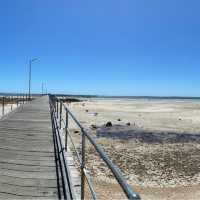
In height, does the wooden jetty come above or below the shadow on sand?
above

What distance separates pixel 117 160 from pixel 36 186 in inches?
259

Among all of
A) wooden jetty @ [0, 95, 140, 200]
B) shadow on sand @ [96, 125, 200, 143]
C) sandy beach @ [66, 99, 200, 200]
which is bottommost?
sandy beach @ [66, 99, 200, 200]

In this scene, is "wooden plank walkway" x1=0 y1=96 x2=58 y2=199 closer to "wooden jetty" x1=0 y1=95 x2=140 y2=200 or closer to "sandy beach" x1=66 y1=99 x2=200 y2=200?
"wooden jetty" x1=0 y1=95 x2=140 y2=200

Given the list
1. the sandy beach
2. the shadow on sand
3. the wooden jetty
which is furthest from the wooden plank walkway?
the shadow on sand

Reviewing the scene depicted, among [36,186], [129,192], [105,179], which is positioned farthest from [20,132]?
[129,192]

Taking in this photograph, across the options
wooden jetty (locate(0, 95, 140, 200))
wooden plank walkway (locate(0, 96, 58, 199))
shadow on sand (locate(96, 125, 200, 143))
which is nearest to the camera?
wooden jetty (locate(0, 95, 140, 200))

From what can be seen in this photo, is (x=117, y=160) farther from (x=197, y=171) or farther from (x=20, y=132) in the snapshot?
(x=20, y=132)

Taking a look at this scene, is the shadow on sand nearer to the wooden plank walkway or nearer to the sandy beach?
the sandy beach

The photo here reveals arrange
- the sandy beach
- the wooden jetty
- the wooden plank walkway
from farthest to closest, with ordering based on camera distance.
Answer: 1. the sandy beach
2. the wooden plank walkway
3. the wooden jetty

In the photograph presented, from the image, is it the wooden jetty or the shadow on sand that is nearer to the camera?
the wooden jetty

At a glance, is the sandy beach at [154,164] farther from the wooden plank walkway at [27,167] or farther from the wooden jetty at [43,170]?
the wooden plank walkway at [27,167]

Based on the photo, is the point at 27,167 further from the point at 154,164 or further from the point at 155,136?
the point at 155,136

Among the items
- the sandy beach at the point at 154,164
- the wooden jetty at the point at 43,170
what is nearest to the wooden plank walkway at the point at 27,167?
the wooden jetty at the point at 43,170

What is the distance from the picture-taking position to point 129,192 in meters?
1.83
